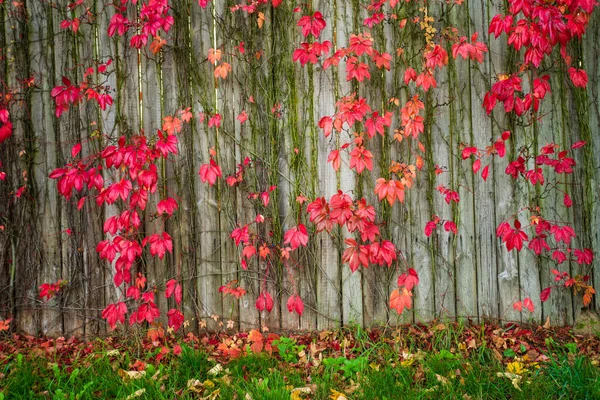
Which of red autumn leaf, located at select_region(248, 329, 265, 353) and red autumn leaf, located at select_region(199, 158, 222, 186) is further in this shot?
red autumn leaf, located at select_region(199, 158, 222, 186)

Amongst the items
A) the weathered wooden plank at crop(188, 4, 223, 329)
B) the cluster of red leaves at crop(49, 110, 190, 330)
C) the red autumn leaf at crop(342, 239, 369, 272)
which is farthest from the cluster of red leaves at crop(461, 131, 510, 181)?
the cluster of red leaves at crop(49, 110, 190, 330)

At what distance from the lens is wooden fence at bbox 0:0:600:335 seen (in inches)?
122

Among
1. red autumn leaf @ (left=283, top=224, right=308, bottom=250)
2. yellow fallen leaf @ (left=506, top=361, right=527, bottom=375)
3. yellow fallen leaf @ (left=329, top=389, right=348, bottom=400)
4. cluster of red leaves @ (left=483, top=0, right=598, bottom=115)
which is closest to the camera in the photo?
yellow fallen leaf @ (left=329, top=389, right=348, bottom=400)

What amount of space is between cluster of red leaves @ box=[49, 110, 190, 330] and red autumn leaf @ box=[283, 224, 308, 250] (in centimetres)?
71

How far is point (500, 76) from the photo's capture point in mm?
3018

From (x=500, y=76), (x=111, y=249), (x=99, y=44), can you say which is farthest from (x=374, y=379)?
(x=99, y=44)

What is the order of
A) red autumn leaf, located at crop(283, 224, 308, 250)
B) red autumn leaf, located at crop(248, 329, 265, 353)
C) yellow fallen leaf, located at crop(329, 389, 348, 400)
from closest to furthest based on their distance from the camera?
yellow fallen leaf, located at crop(329, 389, 348, 400), red autumn leaf, located at crop(248, 329, 265, 353), red autumn leaf, located at crop(283, 224, 308, 250)

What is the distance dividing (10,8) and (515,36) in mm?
3068

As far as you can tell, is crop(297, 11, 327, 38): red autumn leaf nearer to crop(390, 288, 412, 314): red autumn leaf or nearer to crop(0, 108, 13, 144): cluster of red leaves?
crop(390, 288, 412, 314): red autumn leaf

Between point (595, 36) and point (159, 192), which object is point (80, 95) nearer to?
point (159, 192)

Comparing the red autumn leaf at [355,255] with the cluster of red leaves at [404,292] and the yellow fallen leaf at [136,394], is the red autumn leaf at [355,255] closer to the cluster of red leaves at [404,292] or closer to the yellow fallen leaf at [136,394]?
the cluster of red leaves at [404,292]

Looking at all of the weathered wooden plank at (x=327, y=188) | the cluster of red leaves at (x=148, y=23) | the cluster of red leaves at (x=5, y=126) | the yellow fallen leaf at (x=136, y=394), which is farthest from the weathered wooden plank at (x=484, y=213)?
the cluster of red leaves at (x=5, y=126)

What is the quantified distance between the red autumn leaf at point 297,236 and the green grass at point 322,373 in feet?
1.93

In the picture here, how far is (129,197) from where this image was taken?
3186 millimetres
